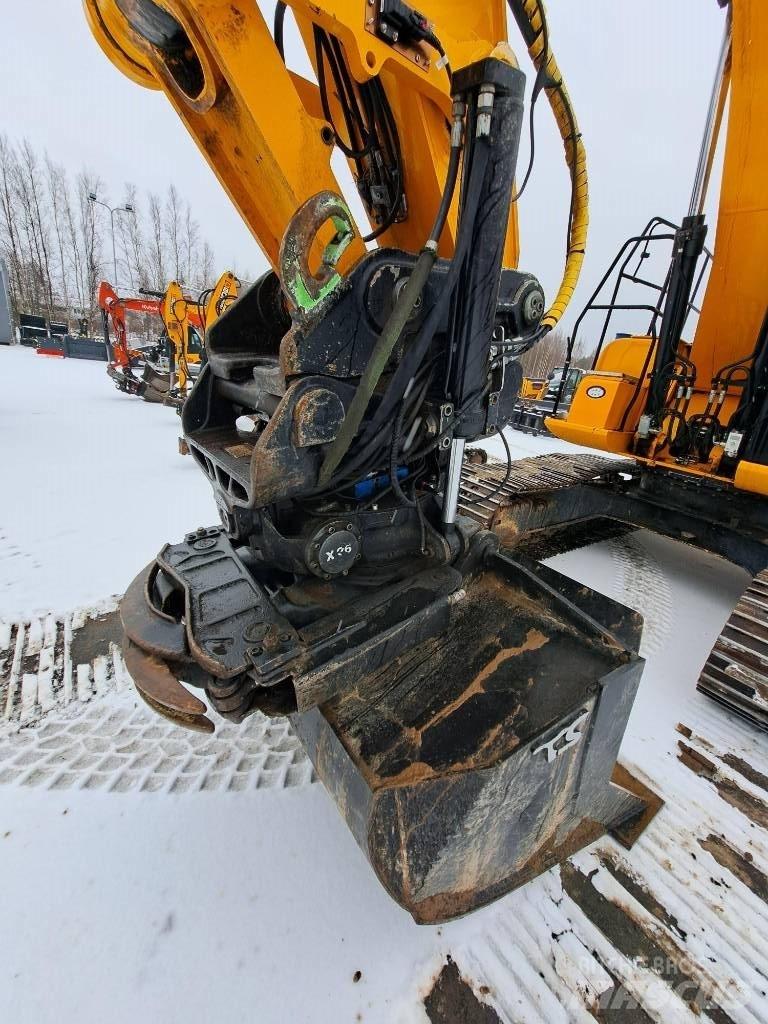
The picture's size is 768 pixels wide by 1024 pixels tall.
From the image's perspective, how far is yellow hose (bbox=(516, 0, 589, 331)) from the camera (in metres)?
1.52

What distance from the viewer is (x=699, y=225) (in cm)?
301

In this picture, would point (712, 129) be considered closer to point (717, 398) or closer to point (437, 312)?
point (717, 398)

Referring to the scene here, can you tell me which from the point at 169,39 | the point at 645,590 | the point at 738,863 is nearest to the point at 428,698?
the point at 738,863

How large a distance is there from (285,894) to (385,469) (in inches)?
54.6

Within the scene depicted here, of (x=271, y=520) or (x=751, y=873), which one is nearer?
(x=271, y=520)

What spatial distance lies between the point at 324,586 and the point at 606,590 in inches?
105

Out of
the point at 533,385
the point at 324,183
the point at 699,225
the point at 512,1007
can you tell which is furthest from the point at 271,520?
the point at 533,385

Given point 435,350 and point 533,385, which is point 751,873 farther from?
point 533,385

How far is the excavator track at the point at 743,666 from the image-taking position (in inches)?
85.9

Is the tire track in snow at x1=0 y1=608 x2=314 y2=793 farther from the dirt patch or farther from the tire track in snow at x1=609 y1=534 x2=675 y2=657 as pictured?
the tire track in snow at x1=609 y1=534 x2=675 y2=657

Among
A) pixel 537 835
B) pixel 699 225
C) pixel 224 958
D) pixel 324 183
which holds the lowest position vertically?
pixel 224 958

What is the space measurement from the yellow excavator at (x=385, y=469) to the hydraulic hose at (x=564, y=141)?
1cm

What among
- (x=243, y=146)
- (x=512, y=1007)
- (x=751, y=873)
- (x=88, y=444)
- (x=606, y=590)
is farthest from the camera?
(x=88, y=444)

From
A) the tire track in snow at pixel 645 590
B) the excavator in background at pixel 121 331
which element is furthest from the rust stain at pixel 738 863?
the excavator in background at pixel 121 331
